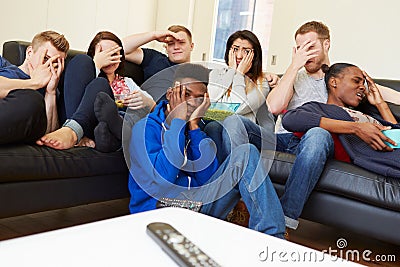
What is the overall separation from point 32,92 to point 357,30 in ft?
8.91

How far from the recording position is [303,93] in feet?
7.02

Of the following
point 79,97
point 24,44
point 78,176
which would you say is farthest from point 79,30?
point 78,176

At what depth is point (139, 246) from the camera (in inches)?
23.5

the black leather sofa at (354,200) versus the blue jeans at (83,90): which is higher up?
the blue jeans at (83,90)

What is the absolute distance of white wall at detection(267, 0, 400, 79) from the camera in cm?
324

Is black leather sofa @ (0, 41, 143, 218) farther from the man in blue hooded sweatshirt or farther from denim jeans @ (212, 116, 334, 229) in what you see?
denim jeans @ (212, 116, 334, 229)

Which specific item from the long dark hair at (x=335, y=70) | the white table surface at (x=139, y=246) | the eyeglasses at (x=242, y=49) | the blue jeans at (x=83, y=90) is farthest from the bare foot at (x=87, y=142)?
the long dark hair at (x=335, y=70)

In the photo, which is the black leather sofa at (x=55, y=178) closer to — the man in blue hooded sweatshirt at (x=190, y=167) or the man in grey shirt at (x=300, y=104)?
the man in blue hooded sweatshirt at (x=190, y=167)

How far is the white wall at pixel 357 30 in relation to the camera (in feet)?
10.6

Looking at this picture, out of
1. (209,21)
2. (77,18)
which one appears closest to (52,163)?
(77,18)

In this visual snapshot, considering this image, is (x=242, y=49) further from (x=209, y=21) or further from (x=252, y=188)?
(x=209, y=21)

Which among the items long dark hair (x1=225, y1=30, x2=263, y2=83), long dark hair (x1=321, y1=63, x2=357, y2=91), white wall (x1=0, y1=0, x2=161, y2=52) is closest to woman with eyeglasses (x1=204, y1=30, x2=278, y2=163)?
long dark hair (x1=225, y1=30, x2=263, y2=83)

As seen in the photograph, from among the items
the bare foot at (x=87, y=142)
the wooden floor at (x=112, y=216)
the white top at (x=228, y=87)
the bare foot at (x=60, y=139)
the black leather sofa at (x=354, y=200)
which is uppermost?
the white top at (x=228, y=87)

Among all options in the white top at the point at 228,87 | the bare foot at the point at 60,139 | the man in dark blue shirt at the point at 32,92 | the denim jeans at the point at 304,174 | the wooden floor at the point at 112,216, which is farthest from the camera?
the wooden floor at the point at 112,216
